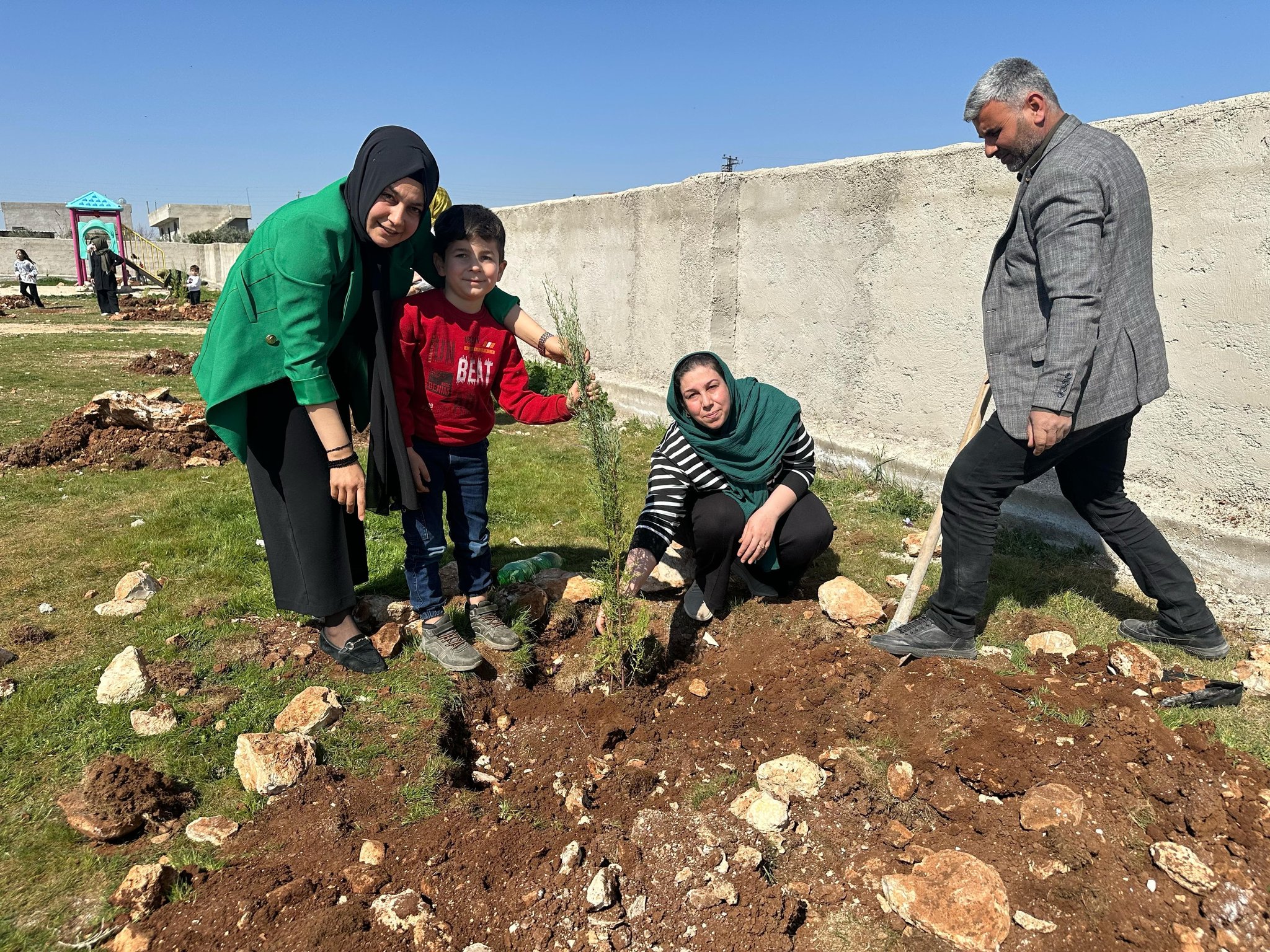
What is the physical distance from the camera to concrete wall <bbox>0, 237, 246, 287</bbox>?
30500mm

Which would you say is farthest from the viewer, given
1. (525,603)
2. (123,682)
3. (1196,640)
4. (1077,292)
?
(525,603)

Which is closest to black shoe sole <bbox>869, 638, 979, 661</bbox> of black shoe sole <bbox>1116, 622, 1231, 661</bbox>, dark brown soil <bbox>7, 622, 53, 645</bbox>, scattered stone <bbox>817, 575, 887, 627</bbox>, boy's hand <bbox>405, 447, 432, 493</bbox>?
scattered stone <bbox>817, 575, 887, 627</bbox>

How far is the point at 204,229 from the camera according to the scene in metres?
43.3

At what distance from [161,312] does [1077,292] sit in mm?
21257

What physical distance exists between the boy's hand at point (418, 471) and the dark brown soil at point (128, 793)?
4.05 ft

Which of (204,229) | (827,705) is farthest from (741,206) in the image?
(204,229)

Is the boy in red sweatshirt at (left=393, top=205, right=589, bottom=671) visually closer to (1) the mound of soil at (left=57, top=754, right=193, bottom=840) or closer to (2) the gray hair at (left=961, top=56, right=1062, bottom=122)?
(1) the mound of soil at (left=57, top=754, right=193, bottom=840)

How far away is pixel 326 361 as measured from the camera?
9.00ft

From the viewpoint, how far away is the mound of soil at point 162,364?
10273 mm

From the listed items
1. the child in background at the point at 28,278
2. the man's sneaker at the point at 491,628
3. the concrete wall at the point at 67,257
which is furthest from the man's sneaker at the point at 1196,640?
the concrete wall at the point at 67,257

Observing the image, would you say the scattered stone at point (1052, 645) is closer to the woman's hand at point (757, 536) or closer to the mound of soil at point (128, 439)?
the woman's hand at point (757, 536)

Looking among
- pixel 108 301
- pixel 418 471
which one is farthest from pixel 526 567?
pixel 108 301

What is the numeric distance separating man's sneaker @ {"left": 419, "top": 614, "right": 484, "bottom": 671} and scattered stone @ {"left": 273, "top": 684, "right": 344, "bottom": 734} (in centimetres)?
43

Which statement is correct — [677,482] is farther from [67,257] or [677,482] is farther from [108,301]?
[67,257]
